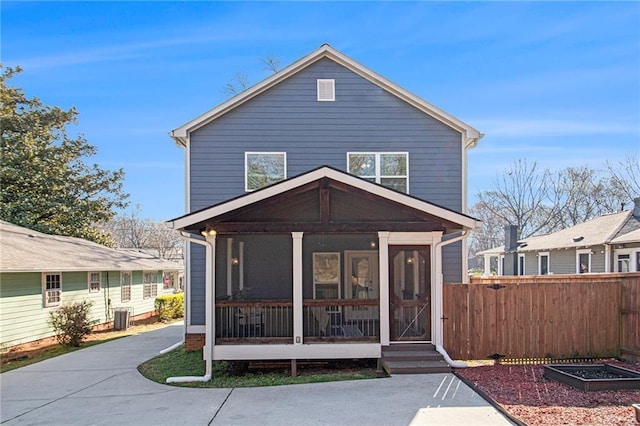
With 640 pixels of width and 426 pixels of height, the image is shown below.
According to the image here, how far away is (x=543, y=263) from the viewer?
77.9 feet

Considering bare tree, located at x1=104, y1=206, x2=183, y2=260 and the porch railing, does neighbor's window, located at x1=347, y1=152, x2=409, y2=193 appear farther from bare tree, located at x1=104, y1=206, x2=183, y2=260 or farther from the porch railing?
bare tree, located at x1=104, y1=206, x2=183, y2=260

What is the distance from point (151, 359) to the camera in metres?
10.5

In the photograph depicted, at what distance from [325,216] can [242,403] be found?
12.0 feet

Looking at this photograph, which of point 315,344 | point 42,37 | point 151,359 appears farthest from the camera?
point 42,37

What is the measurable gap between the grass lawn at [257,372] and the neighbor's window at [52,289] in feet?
21.3

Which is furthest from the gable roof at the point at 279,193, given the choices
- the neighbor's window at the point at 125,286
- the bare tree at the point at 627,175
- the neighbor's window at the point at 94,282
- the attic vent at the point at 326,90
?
the bare tree at the point at 627,175

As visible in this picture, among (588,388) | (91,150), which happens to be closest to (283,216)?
(588,388)

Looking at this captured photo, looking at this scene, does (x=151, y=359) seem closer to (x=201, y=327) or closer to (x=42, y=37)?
(x=201, y=327)

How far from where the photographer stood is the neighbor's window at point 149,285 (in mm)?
22516

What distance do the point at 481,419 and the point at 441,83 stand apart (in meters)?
15.4

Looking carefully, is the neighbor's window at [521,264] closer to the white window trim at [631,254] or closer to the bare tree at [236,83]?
the white window trim at [631,254]

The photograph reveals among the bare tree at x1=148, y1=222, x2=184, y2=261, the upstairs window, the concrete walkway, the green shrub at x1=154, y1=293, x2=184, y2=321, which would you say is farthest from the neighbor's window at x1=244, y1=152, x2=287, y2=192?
the bare tree at x1=148, y1=222, x2=184, y2=261

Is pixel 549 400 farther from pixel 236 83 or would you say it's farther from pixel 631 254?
pixel 236 83

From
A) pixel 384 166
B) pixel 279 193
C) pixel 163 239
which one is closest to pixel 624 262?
pixel 384 166
